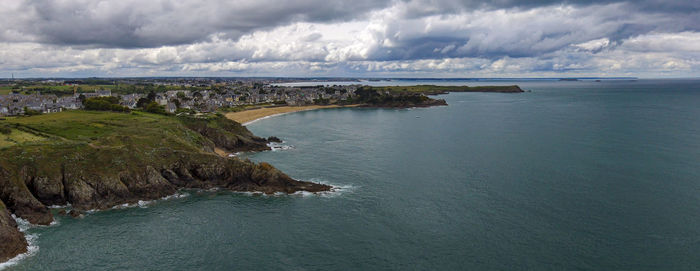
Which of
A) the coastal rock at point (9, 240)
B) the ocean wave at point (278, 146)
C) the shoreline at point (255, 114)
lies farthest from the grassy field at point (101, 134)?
the shoreline at point (255, 114)

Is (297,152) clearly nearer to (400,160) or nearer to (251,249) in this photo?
(400,160)

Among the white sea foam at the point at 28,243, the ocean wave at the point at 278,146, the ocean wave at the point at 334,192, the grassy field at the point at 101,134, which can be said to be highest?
the grassy field at the point at 101,134

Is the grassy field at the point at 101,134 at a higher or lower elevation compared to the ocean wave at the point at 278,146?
higher

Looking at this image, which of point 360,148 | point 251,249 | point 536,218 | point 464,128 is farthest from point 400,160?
point 464,128

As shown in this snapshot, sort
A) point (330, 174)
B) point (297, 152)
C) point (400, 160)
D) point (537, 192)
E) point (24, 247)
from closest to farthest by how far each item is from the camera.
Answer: point (24, 247), point (537, 192), point (330, 174), point (400, 160), point (297, 152)

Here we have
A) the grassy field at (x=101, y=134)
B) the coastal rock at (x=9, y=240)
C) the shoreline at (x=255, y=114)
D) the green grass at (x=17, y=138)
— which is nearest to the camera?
the coastal rock at (x=9, y=240)

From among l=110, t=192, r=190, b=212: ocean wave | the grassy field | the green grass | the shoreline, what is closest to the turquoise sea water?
l=110, t=192, r=190, b=212: ocean wave

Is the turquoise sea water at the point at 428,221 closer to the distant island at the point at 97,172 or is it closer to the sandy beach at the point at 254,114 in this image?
the distant island at the point at 97,172
